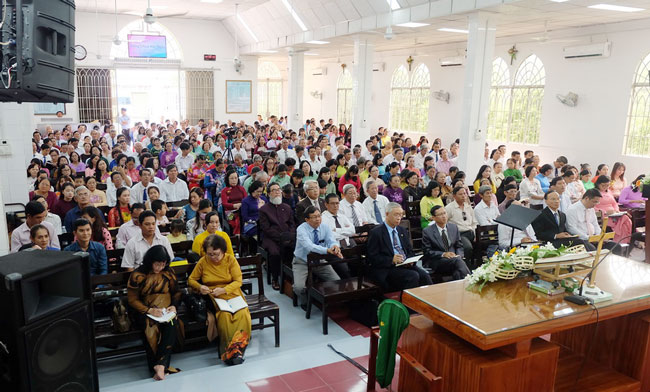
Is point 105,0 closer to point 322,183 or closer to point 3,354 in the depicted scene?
point 322,183

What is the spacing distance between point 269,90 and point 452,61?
1140 centimetres

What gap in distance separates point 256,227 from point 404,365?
380 centimetres

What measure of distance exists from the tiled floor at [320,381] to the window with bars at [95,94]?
1633 centimetres

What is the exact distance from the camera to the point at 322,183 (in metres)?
7.80

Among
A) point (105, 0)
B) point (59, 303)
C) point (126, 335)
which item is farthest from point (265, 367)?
point (105, 0)

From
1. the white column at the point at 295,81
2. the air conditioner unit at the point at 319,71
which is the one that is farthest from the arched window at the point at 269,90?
the white column at the point at 295,81

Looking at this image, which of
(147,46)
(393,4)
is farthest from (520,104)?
(147,46)

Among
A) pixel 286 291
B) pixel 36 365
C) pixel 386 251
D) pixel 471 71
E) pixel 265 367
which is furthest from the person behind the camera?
pixel 471 71

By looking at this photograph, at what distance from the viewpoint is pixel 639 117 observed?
10.5 metres

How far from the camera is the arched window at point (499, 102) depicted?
1374 centimetres

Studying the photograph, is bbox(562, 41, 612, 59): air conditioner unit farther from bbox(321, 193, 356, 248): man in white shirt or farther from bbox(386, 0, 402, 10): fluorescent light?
bbox(321, 193, 356, 248): man in white shirt

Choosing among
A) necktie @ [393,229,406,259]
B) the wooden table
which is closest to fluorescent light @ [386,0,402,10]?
necktie @ [393,229,406,259]

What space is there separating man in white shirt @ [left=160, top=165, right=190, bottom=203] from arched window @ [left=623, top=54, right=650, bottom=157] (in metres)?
9.31

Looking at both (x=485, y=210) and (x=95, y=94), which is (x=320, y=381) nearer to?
(x=485, y=210)
